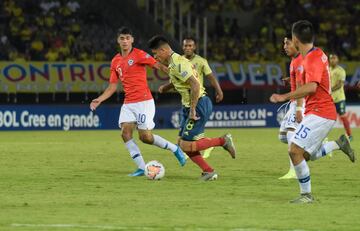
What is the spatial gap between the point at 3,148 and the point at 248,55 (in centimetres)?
1825

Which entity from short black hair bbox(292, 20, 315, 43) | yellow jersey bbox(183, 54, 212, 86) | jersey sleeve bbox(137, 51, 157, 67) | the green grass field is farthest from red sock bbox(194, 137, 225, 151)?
short black hair bbox(292, 20, 315, 43)

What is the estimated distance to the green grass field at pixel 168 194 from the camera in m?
10.3

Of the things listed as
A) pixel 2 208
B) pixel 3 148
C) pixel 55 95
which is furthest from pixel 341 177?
pixel 55 95

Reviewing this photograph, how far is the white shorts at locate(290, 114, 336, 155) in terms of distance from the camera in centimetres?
1184

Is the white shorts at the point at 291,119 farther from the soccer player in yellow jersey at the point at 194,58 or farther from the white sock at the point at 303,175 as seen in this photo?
the white sock at the point at 303,175

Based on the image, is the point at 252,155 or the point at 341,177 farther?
the point at 252,155

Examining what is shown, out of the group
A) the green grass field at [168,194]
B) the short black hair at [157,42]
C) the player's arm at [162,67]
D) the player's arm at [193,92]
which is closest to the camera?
the green grass field at [168,194]

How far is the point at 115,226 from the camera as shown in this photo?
9.92 m

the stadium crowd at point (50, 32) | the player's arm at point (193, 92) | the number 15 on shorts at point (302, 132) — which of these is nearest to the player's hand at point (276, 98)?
the number 15 on shorts at point (302, 132)

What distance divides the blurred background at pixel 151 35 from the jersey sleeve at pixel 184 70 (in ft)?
67.6

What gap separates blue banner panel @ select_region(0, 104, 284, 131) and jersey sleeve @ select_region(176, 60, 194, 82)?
20.2 metres

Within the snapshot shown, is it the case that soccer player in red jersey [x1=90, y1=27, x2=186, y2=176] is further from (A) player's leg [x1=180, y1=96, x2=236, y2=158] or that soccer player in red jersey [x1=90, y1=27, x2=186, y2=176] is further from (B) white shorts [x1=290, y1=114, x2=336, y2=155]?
(B) white shorts [x1=290, y1=114, x2=336, y2=155]

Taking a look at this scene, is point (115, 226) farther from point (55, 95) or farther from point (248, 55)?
point (248, 55)

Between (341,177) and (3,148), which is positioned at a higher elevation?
(341,177)
